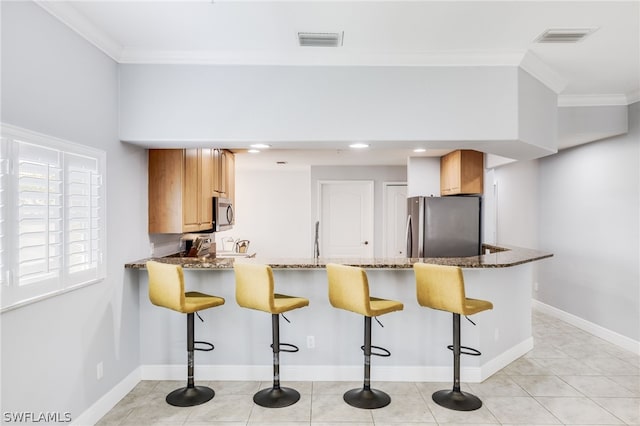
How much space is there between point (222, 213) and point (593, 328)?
14.7 feet

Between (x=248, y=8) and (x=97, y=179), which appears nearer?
(x=248, y=8)

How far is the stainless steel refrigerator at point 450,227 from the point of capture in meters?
5.04

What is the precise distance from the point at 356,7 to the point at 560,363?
3.57m

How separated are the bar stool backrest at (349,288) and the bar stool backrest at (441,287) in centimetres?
46

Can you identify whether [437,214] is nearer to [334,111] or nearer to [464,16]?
[334,111]

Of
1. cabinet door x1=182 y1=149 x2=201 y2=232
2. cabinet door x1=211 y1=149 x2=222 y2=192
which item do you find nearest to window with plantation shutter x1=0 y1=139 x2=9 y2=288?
cabinet door x1=182 y1=149 x2=201 y2=232

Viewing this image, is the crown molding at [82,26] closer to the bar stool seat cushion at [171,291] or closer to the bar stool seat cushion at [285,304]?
the bar stool seat cushion at [171,291]

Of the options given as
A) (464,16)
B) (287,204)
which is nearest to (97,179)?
(464,16)

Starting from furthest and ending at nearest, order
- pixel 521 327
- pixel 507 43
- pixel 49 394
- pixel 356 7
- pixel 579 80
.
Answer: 1. pixel 521 327
2. pixel 579 80
3. pixel 507 43
4. pixel 356 7
5. pixel 49 394

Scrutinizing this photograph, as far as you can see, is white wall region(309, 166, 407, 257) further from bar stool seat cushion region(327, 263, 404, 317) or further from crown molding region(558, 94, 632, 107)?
bar stool seat cushion region(327, 263, 404, 317)

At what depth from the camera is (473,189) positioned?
5281 millimetres

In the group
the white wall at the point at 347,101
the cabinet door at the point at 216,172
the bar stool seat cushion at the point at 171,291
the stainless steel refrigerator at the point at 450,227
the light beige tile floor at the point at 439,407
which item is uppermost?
the white wall at the point at 347,101

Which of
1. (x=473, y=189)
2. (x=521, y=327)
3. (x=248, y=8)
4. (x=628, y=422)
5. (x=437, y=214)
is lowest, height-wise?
(x=628, y=422)

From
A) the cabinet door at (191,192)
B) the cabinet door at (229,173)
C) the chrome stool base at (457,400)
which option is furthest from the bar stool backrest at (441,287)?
the cabinet door at (229,173)
